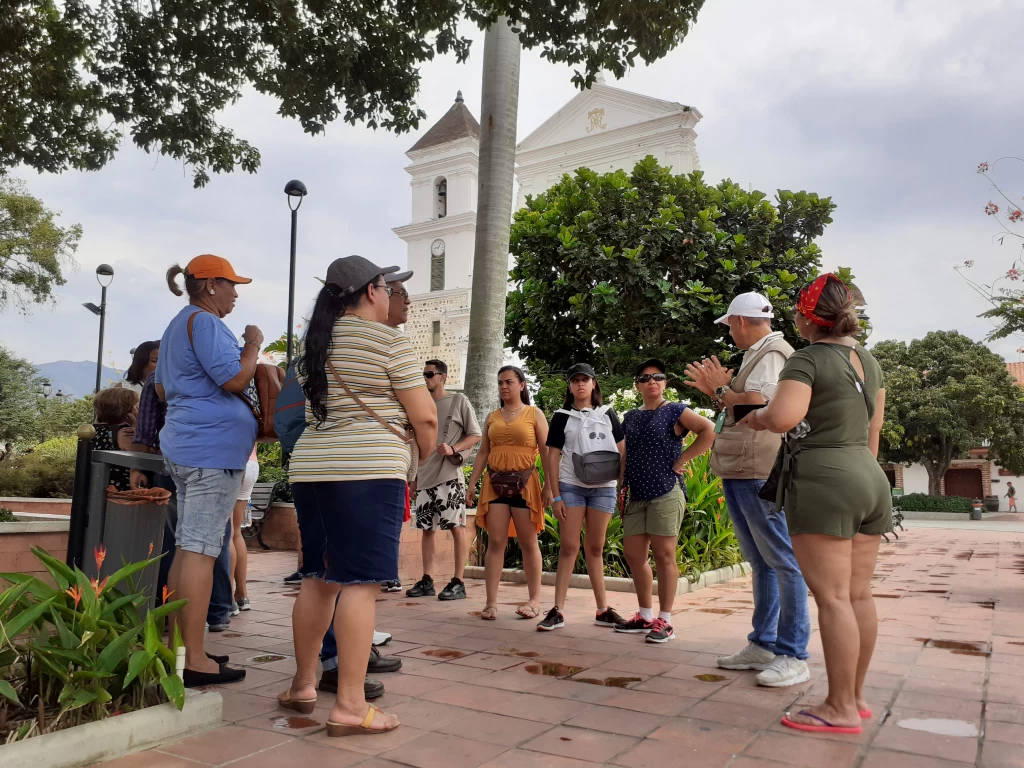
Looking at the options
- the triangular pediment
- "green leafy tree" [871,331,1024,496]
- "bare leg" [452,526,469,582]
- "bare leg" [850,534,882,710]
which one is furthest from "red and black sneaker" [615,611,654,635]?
the triangular pediment

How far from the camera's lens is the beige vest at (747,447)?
392 centimetres

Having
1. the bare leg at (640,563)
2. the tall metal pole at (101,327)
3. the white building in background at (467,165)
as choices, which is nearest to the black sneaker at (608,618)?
the bare leg at (640,563)

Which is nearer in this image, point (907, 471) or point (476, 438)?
point (476, 438)

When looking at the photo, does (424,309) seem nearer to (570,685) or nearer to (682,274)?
(682,274)

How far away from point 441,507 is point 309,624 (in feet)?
10.5

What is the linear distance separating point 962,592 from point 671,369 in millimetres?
10583

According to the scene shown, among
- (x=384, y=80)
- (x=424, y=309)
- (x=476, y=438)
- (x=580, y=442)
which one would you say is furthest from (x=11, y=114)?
(x=424, y=309)

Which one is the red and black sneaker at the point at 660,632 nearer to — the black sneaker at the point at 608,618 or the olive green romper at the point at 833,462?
the black sneaker at the point at 608,618

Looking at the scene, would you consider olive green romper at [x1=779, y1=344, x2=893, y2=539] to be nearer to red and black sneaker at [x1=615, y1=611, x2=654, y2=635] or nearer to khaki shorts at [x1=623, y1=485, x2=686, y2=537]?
khaki shorts at [x1=623, y1=485, x2=686, y2=537]

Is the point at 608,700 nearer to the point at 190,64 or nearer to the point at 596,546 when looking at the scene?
the point at 596,546

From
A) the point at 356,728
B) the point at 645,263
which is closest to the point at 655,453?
the point at 356,728

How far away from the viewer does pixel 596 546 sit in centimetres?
537

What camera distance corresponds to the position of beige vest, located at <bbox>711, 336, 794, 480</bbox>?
12.9ft

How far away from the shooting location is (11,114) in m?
8.30
